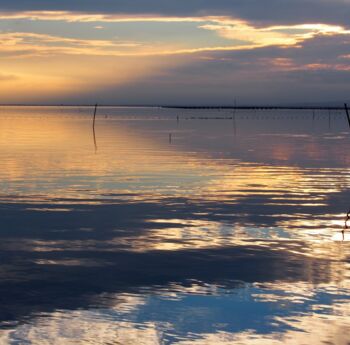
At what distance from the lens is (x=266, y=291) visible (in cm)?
1186

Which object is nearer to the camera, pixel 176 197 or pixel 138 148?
pixel 176 197

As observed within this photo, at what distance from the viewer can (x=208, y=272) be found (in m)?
13.2

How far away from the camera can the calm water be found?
32.5 ft

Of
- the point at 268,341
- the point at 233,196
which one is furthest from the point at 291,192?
the point at 268,341

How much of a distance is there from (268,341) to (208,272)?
12.9ft

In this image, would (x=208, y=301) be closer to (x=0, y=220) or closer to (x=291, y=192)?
(x=0, y=220)

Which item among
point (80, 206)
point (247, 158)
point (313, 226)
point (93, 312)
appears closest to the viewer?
point (93, 312)

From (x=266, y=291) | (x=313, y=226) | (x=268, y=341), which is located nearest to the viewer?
(x=268, y=341)

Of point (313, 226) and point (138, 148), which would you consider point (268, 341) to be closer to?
point (313, 226)

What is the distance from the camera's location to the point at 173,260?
1416 centimetres

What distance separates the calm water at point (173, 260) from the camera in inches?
390

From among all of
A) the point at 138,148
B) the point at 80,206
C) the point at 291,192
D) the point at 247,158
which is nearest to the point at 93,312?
the point at 80,206

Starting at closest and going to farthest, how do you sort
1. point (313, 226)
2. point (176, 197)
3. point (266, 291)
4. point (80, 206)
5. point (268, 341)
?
point (268, 341) → point (266, 291) → point (313, 226) → point (80, 206) → point (176, 197)

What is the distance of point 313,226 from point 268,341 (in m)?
9.20
